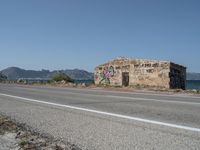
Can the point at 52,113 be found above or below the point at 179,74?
below

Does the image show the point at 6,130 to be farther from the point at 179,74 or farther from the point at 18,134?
the point at 179,74

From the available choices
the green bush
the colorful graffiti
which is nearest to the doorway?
the colorful graffiti

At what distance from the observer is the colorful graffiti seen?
39188 millimetres

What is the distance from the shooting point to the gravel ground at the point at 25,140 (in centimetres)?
719

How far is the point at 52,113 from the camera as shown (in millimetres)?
12555

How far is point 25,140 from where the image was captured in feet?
25.6

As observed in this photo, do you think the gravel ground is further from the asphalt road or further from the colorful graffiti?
the colorful graffiti

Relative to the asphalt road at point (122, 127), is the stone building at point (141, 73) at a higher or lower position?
higher

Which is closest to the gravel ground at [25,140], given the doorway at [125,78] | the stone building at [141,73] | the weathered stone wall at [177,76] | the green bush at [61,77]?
the stone building at [141,73]

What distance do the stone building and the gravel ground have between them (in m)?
25.5

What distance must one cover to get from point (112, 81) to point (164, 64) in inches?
272

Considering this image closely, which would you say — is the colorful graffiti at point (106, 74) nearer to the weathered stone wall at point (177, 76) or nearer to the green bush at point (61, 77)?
the weathered stone wall at point (177, 76)

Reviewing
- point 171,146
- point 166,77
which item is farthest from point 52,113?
point 166,77

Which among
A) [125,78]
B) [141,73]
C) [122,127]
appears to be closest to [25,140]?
[122,127]
